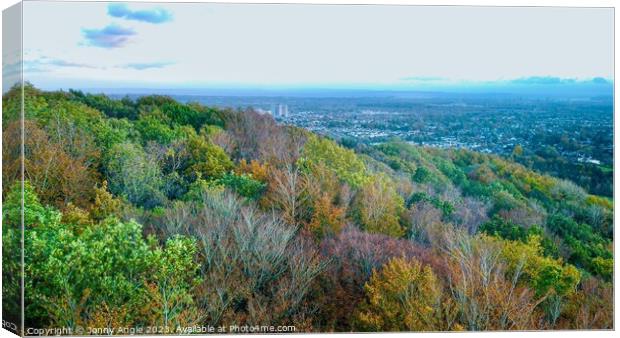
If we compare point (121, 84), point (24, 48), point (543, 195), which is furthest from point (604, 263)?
point (24, 48)

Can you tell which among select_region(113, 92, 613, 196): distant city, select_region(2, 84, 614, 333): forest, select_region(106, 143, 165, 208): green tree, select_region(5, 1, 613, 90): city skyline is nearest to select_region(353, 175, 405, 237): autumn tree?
select_region(2, 84, 614, 333): forest

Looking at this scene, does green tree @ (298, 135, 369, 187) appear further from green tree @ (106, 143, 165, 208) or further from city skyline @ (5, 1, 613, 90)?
green tree @ (106, 143, 165, 208)

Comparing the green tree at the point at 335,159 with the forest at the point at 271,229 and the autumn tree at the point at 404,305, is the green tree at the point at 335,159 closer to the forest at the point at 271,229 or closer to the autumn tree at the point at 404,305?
the forest at the point at 271,229

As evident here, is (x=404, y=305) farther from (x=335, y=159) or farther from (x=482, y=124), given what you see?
(x=482, y=124)

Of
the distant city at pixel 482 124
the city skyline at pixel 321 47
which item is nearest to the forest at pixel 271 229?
the distant city at pixel 482 124

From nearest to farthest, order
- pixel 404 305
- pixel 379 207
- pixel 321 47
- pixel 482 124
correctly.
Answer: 1. pixel 404 305
2. pixel 321 47
3. pixel 379 207
4. pixel 482 124

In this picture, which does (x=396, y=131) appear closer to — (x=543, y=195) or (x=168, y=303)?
(x=543, y=195)

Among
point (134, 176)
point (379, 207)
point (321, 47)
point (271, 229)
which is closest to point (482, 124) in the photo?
point (379, 207)
